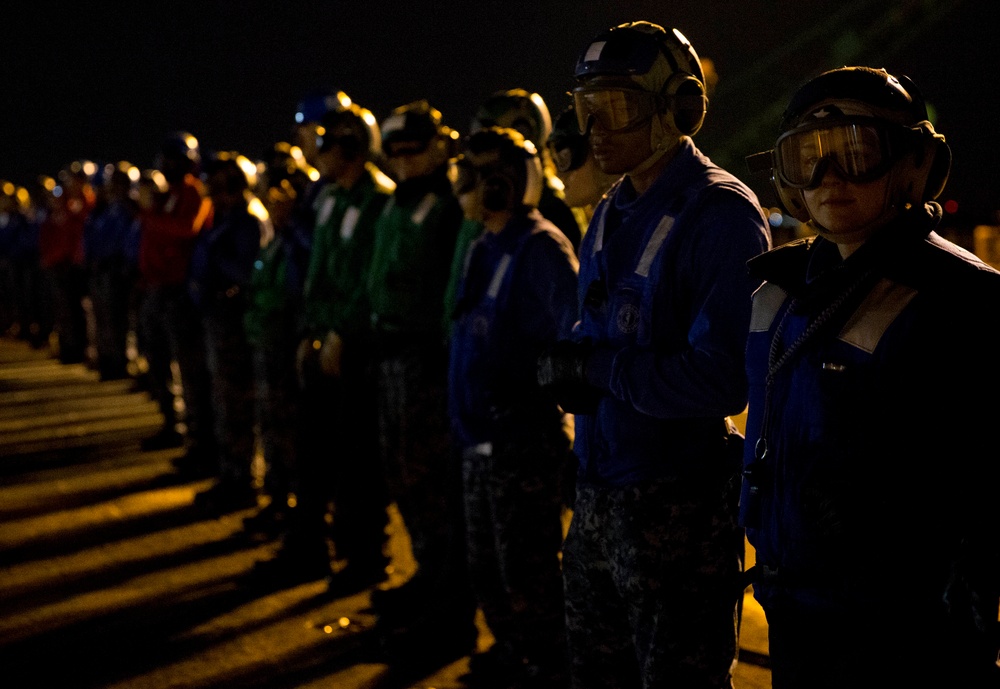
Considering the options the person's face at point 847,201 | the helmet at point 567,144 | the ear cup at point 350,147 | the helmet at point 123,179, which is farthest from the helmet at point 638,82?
the helmet at point 123,179

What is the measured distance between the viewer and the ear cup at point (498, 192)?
4.06 m

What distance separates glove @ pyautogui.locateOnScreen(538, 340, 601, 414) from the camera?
286 cm

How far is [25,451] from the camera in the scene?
30.5 feet

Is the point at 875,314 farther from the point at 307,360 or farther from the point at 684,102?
the point at 307,360

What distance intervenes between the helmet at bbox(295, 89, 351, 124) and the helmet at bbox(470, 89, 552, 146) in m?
1.76

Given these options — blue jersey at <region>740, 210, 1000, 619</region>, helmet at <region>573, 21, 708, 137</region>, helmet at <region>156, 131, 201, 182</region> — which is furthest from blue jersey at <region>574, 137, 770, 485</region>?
helmet at <region>156, 131, 201, 182</region>

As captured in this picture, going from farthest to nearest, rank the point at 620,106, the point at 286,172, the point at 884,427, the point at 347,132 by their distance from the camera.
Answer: the point at 286,172
the point at 347,132
the point at 620,106
the point at 884,427

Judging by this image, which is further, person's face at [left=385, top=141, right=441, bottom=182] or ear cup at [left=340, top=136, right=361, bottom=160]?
ear cup at [left=340, top=136, right=361, bottom=160]

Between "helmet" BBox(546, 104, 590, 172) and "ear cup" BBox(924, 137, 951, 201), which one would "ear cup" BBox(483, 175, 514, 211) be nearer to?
"helmet" BBox(546, 104, 590, 172)

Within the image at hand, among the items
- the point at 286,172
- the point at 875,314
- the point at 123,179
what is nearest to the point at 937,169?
the point at 875,314

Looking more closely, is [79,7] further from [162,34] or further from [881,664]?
[881,664]

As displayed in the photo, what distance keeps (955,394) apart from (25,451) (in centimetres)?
900

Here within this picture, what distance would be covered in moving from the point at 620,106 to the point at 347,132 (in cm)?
311

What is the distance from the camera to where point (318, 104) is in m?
7.19
